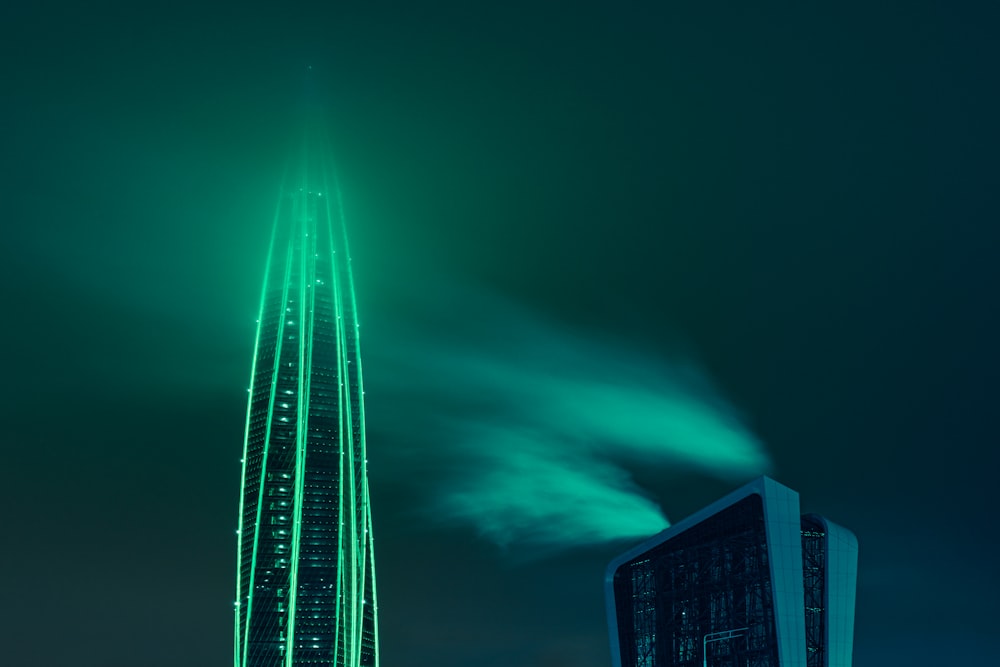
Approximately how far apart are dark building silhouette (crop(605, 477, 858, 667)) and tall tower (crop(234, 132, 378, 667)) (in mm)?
119310

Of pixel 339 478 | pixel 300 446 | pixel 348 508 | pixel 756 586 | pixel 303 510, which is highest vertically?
pixel 300 446

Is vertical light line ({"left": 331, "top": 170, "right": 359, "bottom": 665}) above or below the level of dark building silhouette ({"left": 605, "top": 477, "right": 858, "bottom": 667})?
above

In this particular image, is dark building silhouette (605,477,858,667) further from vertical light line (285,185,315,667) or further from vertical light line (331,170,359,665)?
vertical light line (285,185,315,667)

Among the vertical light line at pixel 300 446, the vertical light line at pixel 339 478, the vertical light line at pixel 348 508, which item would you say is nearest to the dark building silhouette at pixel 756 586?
the vertical light line at pixel 348 508

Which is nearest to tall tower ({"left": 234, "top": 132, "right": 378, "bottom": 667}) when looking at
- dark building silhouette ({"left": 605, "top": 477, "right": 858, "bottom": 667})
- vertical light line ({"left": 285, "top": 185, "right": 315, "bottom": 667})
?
vertical light line ({"left": 285, "top": 185, "right": 315, "bottom": 667})

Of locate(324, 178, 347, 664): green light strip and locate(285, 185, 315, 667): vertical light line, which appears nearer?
locate(285, 185, 315, 667): vertical light line

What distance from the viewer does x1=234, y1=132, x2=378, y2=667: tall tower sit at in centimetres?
17675

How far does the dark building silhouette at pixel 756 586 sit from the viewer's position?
5712cm

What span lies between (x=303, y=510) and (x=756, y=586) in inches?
5192

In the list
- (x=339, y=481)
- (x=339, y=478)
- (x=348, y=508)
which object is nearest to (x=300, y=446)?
(x=339, y=478)

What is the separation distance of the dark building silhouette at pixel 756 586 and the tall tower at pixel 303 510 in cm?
11931

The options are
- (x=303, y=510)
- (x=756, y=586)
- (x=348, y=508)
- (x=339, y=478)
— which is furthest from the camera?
(x=348, y=508)

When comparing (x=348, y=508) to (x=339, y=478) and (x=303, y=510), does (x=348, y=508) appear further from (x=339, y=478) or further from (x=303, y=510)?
(x=303, y=510)

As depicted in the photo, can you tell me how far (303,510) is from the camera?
181 meters
